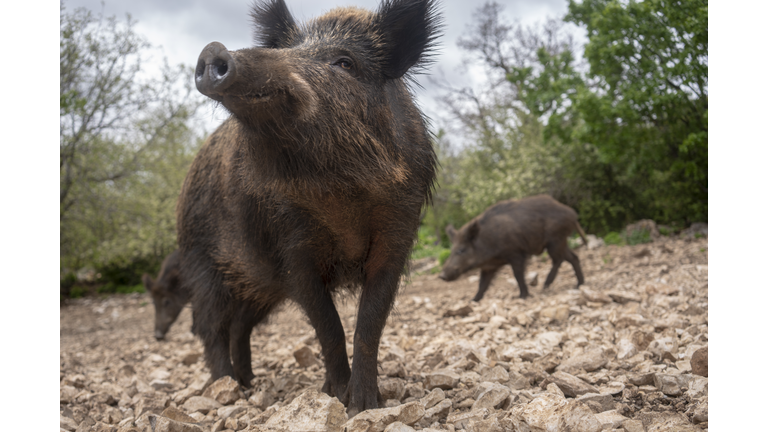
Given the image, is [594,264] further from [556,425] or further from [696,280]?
[556,425]

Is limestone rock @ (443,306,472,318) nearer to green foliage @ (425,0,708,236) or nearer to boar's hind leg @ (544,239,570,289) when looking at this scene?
green foliage @ (425,0,708,236)

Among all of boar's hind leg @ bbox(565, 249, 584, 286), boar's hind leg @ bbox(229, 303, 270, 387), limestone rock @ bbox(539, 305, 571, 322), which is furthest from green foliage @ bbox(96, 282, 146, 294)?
limestone rock @ bbox(539, 305, 571, 322)

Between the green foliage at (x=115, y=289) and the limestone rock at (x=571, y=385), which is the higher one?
the limestone rock at (x=571, y=385)

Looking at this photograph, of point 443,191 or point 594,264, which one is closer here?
point 594,264

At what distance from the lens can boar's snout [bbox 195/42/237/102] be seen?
1.77 m

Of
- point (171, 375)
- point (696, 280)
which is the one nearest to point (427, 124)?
point (171, 375)

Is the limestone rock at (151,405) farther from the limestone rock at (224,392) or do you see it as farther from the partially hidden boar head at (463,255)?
the partially hidden boar head at (463,255)

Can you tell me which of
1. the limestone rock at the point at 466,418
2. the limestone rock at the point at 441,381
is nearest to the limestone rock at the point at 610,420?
the limestone rock at the point at 466,418

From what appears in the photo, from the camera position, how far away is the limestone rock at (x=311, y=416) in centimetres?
211

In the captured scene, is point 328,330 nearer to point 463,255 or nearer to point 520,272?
point 520,272

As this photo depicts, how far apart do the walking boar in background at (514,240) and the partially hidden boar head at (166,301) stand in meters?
4.66

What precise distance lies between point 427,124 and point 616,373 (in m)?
1.74

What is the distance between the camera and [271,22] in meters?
2.74

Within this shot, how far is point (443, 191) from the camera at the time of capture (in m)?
18.1
